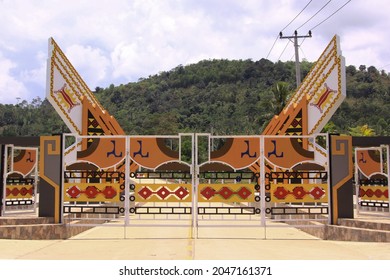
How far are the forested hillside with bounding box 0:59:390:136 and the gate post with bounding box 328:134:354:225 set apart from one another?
3835 cm

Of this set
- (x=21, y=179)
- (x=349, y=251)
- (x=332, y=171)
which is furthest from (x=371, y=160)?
(x=21, y=179)

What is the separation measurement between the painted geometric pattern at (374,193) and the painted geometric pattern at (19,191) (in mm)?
10053

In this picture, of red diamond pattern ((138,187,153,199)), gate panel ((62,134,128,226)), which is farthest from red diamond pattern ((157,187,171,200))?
gate panel ((62,134,128,226))

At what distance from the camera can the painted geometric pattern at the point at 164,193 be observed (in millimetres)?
10617

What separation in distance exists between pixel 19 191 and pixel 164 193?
5.66m

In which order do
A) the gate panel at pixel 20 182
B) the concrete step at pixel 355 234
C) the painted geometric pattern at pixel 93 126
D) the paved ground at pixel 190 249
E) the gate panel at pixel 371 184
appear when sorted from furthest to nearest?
the painted geometric pattern at pixel 93 126
the gate panel at pixel 20 182
the gate panel at pixel 371 184
the concrete step at pixel 355 234
the paved ground at pixel 190 249

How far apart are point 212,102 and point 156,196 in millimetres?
76960

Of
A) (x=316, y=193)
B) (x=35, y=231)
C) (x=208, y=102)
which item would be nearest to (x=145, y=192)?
(x=35, y=231)

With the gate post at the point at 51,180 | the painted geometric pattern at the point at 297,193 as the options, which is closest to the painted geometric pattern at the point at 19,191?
the gate post at the point at 51,180

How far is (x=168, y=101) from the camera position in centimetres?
9262

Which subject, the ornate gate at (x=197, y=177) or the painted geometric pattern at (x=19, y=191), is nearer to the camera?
the ornate gate at (x=197, y=177)

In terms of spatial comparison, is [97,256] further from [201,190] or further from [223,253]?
[201,190]

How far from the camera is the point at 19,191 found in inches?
545

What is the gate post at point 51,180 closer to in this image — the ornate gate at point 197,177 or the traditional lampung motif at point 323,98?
the ornate gate at point 197,177
